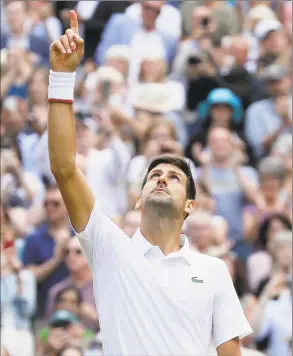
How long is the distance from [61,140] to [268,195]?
19.4ft

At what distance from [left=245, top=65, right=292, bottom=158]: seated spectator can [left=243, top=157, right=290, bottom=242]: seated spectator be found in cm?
23

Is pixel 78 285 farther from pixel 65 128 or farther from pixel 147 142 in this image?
pixel 65 128

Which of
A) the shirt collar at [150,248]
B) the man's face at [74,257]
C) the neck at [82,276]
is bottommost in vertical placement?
the neck at [82,276]

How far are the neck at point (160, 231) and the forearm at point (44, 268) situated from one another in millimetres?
4855

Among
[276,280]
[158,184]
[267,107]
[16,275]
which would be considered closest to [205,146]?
[267,107]

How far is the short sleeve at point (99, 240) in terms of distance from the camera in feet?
14.4

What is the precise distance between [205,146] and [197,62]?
967 mm

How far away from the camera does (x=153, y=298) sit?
4.36m

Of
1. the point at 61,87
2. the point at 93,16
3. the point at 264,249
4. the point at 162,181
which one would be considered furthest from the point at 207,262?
the point at 93,16

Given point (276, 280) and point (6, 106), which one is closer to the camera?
point (276, 280)

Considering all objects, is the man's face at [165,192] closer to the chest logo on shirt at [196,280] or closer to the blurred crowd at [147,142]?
the chest logo on shirt at [196,280]

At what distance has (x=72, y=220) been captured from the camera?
172 inches

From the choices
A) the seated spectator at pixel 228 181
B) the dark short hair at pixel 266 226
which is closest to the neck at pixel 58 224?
the seated spectator at pixel 228 181

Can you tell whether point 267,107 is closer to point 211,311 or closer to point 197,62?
point 197,62
